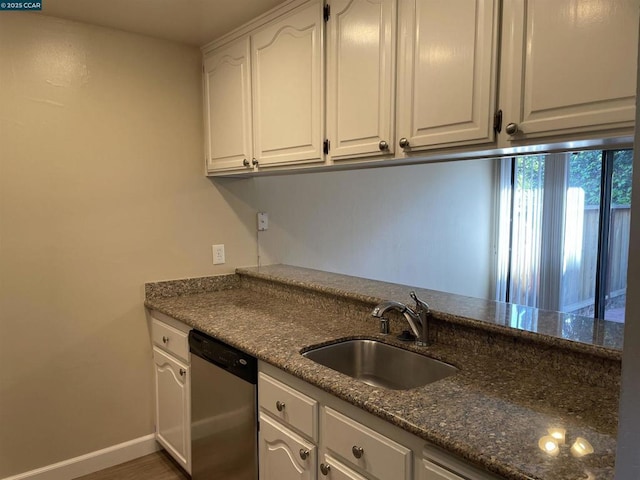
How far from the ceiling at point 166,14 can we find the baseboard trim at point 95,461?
89.5 inches

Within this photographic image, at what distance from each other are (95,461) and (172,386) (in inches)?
24.8

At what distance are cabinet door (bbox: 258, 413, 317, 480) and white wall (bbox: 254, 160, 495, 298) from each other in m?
1.40

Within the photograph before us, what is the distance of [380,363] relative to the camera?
189 cm

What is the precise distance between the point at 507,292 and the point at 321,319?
3.19 m

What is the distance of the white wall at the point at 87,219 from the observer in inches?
88.0

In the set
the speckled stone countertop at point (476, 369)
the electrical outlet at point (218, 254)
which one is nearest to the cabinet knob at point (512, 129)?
the speckled stone countertop at point (476, 369)

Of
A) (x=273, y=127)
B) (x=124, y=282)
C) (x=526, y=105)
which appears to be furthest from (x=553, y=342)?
(x=124, y=282)

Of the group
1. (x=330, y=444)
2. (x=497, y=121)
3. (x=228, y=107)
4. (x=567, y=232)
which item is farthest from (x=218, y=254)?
(x=567, y=232)

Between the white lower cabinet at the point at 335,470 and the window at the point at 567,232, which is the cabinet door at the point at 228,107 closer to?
the white lower cabinet at the point at 335,470

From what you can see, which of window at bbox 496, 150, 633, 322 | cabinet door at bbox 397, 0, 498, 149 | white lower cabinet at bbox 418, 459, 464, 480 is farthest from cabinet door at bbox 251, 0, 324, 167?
window at bbox 496, 150, 633, 322

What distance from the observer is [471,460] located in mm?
1019

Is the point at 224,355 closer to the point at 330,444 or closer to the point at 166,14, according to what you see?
the point at 330,444

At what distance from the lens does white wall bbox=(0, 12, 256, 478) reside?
223cm

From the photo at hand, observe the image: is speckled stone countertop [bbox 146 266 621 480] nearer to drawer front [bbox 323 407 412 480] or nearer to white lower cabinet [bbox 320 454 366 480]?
drawer front [bbox 323 407 412 480]
